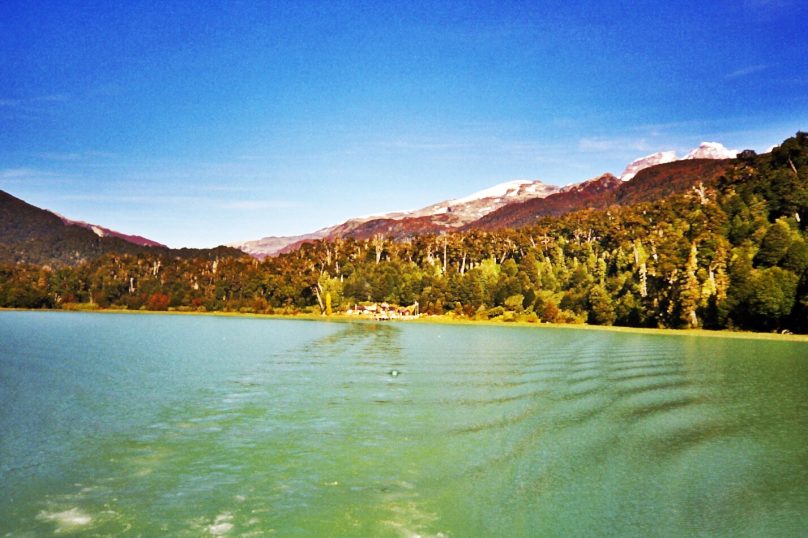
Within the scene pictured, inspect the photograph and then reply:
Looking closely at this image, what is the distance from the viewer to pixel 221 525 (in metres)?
16.5

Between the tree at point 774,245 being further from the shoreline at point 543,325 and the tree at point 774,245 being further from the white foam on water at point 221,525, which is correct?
the white foam on water at point 221,525

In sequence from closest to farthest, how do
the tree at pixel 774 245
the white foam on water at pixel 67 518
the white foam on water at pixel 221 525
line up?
1. the white foam on water at pixel 221 525
2. the white foam on water at pixel 67 518
3. the tree at pixel 774 245

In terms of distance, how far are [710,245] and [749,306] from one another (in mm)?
25164

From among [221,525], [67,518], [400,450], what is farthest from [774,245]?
[67,518]

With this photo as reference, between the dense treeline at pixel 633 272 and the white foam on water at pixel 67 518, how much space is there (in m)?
99.4

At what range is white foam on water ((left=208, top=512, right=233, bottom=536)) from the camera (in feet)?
52.7

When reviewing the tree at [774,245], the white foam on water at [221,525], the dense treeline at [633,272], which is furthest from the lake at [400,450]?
the tree at [774,245]

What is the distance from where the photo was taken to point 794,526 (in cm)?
1745

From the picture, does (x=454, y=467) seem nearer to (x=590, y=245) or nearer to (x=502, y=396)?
(x=502, y=396)

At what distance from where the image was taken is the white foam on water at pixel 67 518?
1630 centimetres

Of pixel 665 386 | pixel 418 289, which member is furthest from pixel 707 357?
pixel 418 289

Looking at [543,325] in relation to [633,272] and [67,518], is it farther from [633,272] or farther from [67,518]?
[67,518]

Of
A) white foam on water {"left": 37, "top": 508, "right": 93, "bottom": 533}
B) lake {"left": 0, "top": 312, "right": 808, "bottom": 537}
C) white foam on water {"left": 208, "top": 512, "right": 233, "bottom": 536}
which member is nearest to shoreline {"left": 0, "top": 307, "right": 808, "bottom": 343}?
lake {"left": 0, "top": 312, "right": 808, "bottom": 537}

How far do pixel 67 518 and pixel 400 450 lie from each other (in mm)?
12756
